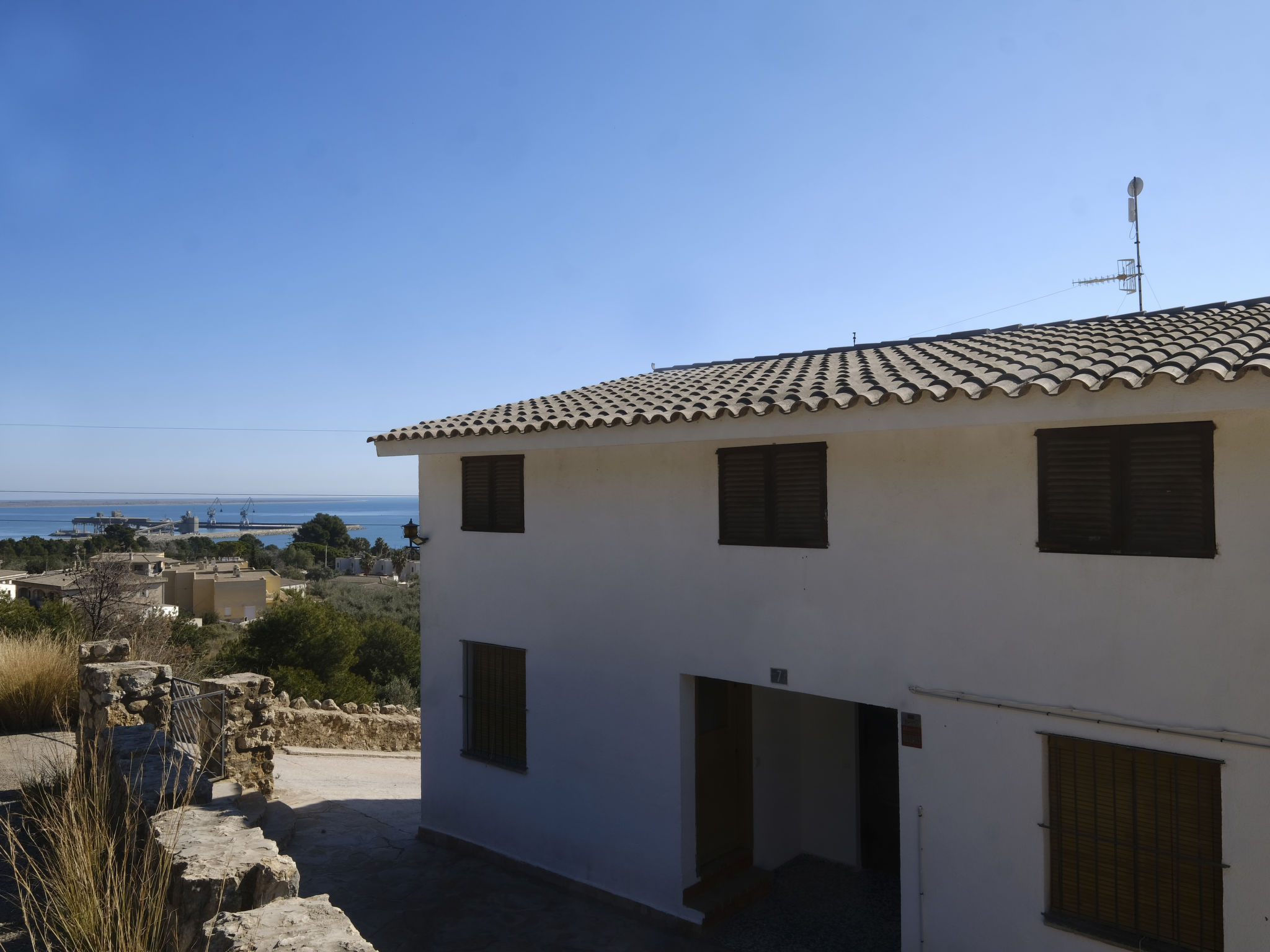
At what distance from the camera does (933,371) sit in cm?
685

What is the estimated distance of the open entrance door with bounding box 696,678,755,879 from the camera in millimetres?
8164

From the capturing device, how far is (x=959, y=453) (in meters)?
6.15

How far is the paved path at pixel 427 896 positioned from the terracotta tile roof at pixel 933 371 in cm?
452

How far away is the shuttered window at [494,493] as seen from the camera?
9102mm

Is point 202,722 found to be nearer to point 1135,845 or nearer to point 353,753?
point 353,753

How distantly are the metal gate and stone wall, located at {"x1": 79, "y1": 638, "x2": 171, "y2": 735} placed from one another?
251 millimetres

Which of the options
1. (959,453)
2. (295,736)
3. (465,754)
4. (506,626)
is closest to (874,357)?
(959,453)

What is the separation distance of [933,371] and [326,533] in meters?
96.1

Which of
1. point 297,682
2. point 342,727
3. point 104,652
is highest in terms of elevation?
point 104,652

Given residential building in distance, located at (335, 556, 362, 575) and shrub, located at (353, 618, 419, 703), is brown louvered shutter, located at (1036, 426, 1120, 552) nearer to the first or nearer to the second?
shrub, located at (353, 618, 419, 703)

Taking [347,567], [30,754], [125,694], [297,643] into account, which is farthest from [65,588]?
[347,567]

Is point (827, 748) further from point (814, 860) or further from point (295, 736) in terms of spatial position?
point (295, 736)

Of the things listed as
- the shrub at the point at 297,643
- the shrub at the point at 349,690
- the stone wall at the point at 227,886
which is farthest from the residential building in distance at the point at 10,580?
the stone wall at the point at 227,886

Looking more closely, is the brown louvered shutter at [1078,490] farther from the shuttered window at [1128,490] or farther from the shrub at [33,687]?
the shrub at [33,687]
